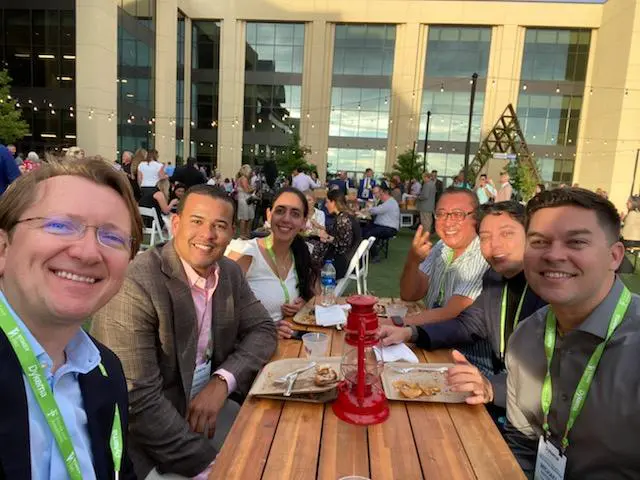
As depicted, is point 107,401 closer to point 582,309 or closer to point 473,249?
point 582,309

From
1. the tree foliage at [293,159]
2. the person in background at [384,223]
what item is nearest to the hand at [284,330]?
the person in background at [384,223]

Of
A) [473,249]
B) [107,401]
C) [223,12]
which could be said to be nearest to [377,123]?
[223,12]

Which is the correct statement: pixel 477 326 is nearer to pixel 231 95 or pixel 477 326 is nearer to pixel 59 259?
pixel 59 259

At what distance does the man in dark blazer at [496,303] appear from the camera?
2.15 m

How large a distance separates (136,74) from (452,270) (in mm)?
21847

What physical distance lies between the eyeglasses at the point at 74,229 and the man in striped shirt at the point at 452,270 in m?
1.87

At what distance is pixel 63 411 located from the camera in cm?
108

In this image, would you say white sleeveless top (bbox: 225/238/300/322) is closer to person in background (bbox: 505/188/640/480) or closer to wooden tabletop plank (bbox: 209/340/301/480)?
wooden tabletop plank (bbox: 209/340/301/480)

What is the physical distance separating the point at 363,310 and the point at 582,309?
725mm

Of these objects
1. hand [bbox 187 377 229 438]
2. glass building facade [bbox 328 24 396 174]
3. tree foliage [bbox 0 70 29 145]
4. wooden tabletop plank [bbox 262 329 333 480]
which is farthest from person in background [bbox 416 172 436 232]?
glass building facade [bbox 328 24 396 174]

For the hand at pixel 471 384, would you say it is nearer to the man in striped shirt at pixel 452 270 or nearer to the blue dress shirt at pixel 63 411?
the man in striped shirt at pixel 452 270

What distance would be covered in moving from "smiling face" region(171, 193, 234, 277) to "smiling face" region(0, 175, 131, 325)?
2.98 feet

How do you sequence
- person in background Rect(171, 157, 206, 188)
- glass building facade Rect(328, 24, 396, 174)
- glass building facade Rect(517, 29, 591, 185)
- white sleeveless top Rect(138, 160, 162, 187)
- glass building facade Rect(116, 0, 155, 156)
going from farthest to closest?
glass building facade Rect(328, 24, 396, 174) < glass building facade Rect(517, 29, 591, 185) < glass building facade Rect(116, 0, 155, 156) < white sleeveless top Rect(138, 160, 162, 187) < person in background Rect(171, 157, 206, 188)

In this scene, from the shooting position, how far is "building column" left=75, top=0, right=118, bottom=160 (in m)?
16.8
